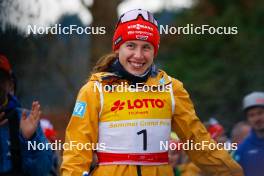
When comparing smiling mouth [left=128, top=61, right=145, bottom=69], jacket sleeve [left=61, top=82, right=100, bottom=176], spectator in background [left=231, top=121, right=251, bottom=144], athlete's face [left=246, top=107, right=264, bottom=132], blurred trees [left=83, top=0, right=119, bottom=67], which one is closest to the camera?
jacket sleeve [left=61, top=82, right=100, bottom=176]

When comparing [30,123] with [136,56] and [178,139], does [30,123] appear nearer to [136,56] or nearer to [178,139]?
[136,56]

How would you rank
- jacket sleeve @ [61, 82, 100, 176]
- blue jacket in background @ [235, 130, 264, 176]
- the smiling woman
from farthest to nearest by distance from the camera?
blue jacket in background @ [235, 130, 264, 176]
the smiling woman
jacket sleeve @ [61, 82, 100, 176]

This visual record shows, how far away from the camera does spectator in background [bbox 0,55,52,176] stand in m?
5.79

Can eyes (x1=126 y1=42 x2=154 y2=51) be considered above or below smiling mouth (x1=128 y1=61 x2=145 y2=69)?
above

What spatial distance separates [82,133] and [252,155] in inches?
121

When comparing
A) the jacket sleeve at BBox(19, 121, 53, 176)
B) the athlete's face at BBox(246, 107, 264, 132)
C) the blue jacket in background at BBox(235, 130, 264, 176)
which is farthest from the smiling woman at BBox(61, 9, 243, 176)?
the athlete's face at BBox(246, 107, 264, 132)

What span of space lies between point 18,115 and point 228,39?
13630 mm

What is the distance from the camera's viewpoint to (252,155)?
307 inches

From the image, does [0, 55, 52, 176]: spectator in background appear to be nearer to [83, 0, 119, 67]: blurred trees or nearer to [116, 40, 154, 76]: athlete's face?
[116, 40, 154, 76]: athlete's face

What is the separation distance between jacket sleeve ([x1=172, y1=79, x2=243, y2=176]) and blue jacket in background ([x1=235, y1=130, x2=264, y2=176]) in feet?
6.55

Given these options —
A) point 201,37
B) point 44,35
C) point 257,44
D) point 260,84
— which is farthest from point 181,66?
point 44,35

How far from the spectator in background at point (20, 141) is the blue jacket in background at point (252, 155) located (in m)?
2.48

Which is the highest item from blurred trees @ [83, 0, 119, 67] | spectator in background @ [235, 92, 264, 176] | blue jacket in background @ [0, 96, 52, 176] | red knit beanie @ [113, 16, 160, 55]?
blurred trees @ [83, 0, 119, 67]

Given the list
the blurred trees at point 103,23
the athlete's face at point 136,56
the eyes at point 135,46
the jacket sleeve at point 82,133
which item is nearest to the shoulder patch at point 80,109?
the jacket sleeve at point 82,133
